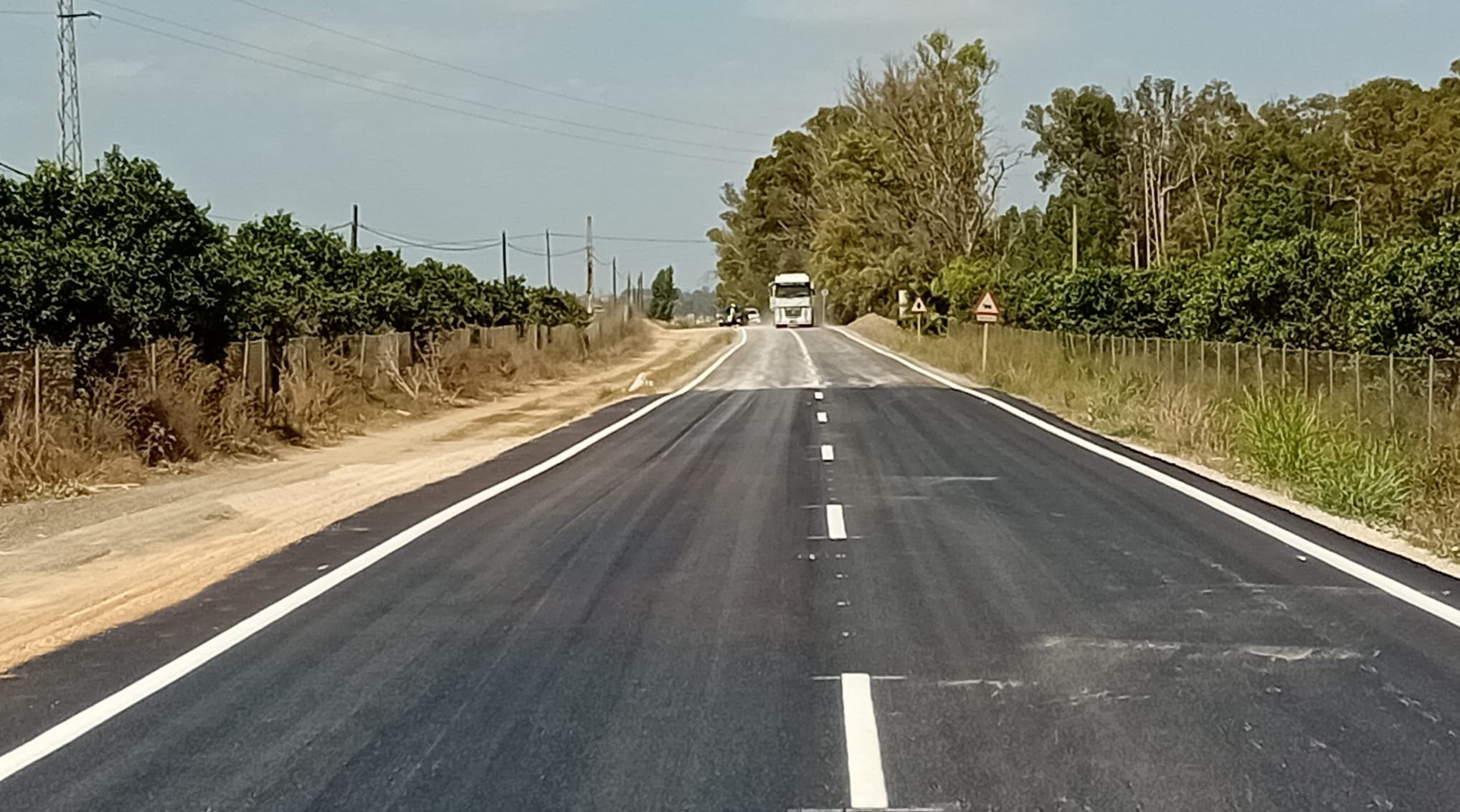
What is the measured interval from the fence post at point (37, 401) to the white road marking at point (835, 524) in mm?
8875

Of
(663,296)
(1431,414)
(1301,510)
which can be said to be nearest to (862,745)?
(1301,510)

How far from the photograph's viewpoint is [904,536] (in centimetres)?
1262

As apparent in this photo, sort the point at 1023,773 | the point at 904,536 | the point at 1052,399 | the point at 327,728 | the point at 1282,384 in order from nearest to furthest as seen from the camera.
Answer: the point at 1023,773
the point at 327,728
the point at 904,536
the point at 1282,384
the point at 1052,399

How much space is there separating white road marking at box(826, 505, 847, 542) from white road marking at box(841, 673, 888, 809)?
4908 millimetres

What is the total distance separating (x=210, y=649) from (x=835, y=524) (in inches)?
250

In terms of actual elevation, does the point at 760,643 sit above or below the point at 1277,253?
below

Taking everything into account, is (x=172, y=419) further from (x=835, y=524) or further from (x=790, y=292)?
(x=790, y=292)

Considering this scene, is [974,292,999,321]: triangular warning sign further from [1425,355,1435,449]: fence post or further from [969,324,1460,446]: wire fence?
[1425,355,1435,449]: fence post

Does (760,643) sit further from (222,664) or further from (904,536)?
(904,536)

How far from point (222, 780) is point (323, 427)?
773 inches

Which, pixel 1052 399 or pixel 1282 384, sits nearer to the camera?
pixel 1282 384

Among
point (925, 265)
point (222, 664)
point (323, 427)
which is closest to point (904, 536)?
point (222, 664)

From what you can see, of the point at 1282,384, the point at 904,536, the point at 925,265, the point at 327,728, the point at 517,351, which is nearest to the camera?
the point at 327,728

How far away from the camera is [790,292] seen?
105438mm
